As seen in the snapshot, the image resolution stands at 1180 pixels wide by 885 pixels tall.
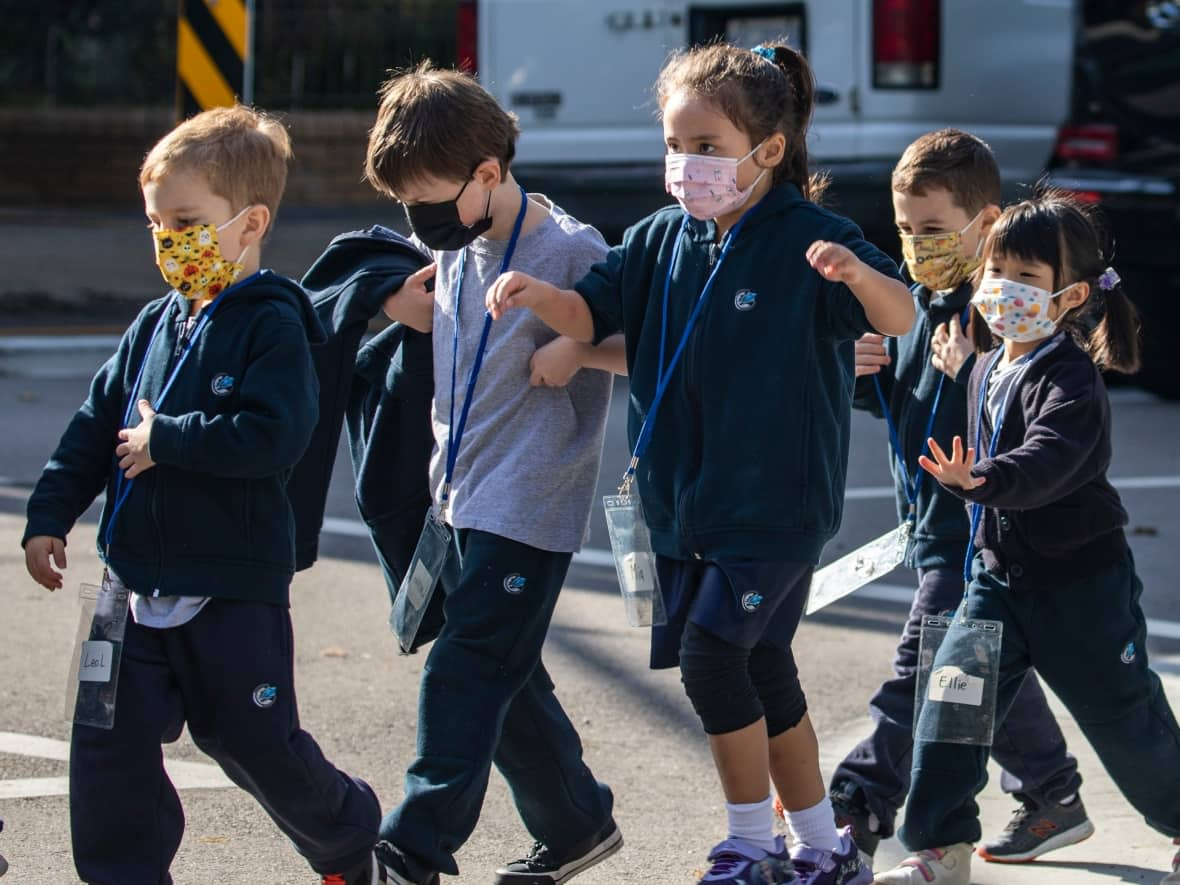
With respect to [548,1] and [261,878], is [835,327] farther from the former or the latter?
[548,1]

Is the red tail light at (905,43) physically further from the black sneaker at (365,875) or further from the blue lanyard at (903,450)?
the black sneaker at (365,875)

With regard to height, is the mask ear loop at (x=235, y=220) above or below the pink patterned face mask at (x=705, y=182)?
below

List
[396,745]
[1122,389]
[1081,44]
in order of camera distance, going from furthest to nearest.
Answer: [1122,389]
[1081,44]
[396,745]

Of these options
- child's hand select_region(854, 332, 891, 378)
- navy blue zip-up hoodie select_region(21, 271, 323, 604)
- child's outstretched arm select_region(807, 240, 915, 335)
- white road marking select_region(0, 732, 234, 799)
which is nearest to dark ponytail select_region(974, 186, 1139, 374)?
child's hand select_region(854, 332, 891, 378)

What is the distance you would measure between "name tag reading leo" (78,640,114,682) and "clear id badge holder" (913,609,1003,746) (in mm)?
1510

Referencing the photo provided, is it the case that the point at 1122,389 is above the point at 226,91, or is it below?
below

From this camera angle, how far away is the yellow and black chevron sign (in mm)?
10062

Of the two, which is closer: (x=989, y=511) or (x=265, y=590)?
(x=265, y=590)

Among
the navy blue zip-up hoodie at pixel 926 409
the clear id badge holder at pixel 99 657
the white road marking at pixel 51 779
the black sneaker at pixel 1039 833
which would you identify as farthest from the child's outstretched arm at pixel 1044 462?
the white road marking at pixel 51 779

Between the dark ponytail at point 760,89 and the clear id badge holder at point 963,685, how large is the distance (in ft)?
2.92

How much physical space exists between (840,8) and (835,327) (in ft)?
20.4

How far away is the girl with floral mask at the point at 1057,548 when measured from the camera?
3.53 m

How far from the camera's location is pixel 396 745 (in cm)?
475

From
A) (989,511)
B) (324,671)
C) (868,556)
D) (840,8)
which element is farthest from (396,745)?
(840,8)
